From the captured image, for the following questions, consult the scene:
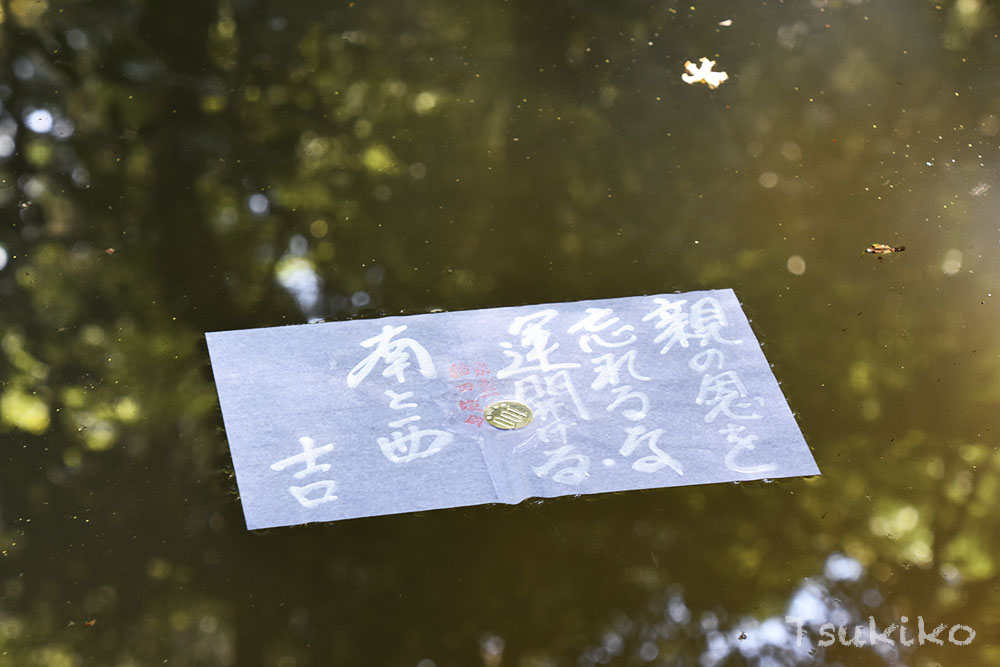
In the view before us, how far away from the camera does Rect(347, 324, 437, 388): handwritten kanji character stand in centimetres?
242

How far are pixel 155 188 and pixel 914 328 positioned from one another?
1542mm

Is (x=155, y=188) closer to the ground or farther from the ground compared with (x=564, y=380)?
farther from the ground

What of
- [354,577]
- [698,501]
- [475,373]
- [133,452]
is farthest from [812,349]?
[133,452]

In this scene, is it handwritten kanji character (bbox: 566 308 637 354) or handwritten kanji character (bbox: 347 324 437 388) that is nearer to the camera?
handwritten kanji character (bbox: 347 324 437 388)

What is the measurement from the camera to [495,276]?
270 centimetres

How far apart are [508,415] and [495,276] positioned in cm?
41

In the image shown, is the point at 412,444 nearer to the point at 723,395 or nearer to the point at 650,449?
the point at 650,449

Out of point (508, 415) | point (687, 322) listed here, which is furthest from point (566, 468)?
point (687, 322)

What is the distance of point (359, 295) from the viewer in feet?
8.55

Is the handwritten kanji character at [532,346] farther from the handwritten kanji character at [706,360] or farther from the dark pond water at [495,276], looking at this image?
the handwritten kanji character at [706,360]

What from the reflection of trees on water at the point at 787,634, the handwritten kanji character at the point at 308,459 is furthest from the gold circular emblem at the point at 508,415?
the reflection of trees on water at the point at 787,634

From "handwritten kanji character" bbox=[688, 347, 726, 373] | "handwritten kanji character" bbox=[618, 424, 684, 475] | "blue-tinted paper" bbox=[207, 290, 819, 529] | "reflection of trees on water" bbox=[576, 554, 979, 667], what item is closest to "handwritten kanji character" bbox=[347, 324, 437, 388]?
"blue-tinted paper" bbox=[207, 290, 819, 529]

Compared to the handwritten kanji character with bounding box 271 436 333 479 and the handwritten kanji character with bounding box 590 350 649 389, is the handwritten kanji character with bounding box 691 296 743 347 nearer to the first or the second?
the handwritten kanji character with bounding box 590 350 649 389

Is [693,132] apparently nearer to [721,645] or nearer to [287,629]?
[721,645]
